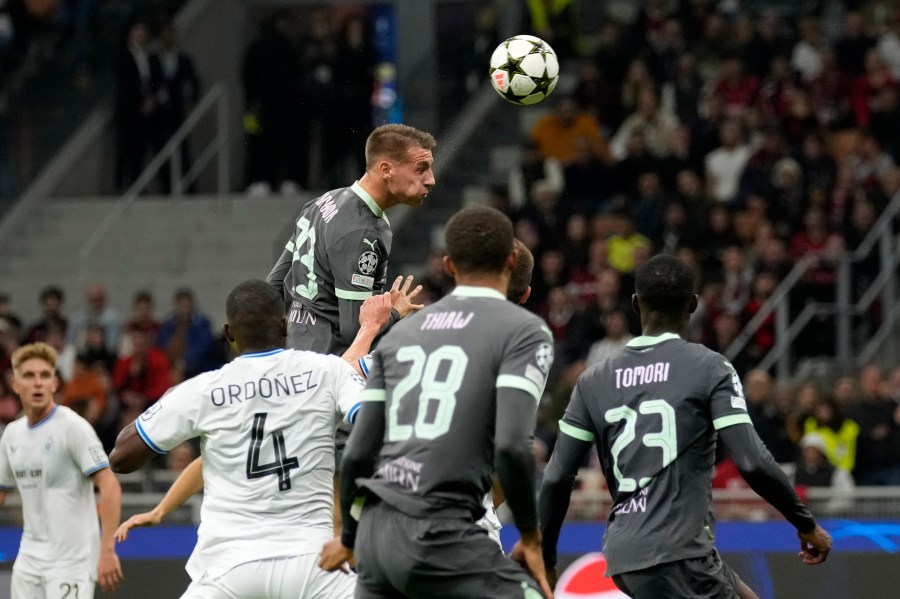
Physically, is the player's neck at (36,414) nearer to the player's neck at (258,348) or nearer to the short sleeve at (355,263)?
the short sleeve at (355,263)

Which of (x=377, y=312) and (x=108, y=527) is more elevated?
(x=377, y=312)

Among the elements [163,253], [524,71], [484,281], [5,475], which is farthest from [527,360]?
[163,253]

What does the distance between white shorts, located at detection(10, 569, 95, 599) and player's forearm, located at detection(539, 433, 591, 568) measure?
389 centimetres

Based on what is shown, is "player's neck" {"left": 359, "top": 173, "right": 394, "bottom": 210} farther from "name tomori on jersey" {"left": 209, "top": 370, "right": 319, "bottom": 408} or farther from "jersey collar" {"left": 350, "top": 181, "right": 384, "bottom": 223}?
"name tomori on jersey" {"left": 209, "top": 370, "right": 319, "bottom": 408}

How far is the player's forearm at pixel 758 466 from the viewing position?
20.9 ft

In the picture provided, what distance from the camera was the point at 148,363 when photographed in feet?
50.9

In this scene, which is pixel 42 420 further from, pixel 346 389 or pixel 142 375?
pixel 142 375

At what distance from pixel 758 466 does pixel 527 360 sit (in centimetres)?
140

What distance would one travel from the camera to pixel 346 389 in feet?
Answer: 20.8

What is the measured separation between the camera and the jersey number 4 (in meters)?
6.25

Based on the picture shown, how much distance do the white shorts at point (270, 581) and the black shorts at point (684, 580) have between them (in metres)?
1.29

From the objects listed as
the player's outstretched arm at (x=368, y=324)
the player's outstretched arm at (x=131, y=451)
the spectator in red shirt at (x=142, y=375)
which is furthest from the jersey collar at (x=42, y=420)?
the spectator in red shirt at (x=142, y=375)

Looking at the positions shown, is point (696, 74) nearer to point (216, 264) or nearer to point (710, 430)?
point (216, 264)

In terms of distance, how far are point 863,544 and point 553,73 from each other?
14.0 feet
